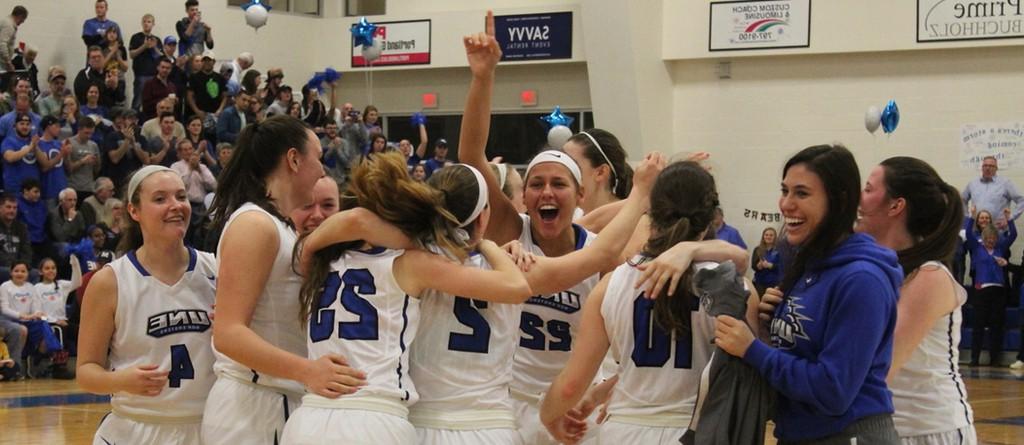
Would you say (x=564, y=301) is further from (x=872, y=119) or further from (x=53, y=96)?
(x=872, y=119)

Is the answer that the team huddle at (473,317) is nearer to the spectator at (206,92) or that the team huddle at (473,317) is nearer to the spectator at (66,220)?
the spectator at (66,220)

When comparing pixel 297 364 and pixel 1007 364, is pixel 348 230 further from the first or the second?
pixel 1007 364

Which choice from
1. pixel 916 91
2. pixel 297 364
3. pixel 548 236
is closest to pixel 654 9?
pixel 916 91

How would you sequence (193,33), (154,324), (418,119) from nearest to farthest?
(154,324) < (193,33) < (418,119)

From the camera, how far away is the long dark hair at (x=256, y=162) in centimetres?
386

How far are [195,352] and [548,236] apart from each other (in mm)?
1277

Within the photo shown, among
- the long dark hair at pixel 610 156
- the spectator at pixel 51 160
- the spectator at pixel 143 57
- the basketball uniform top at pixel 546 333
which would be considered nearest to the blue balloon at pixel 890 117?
the spectator at pixel 143 57

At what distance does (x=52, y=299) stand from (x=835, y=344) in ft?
36.6

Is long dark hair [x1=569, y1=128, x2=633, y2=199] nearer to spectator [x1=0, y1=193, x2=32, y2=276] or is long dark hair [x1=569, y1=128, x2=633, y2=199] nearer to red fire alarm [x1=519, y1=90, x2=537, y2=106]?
spectator [x1=0, y1=193, x2=32, y2=276]

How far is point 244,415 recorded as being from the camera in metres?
3.86

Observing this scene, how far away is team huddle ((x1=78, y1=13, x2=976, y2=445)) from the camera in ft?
10.9

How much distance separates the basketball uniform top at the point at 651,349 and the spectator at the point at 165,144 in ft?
39.1

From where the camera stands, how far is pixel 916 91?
56.6 ft

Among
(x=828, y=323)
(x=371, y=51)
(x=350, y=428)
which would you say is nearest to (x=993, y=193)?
(x=371, y=51)
